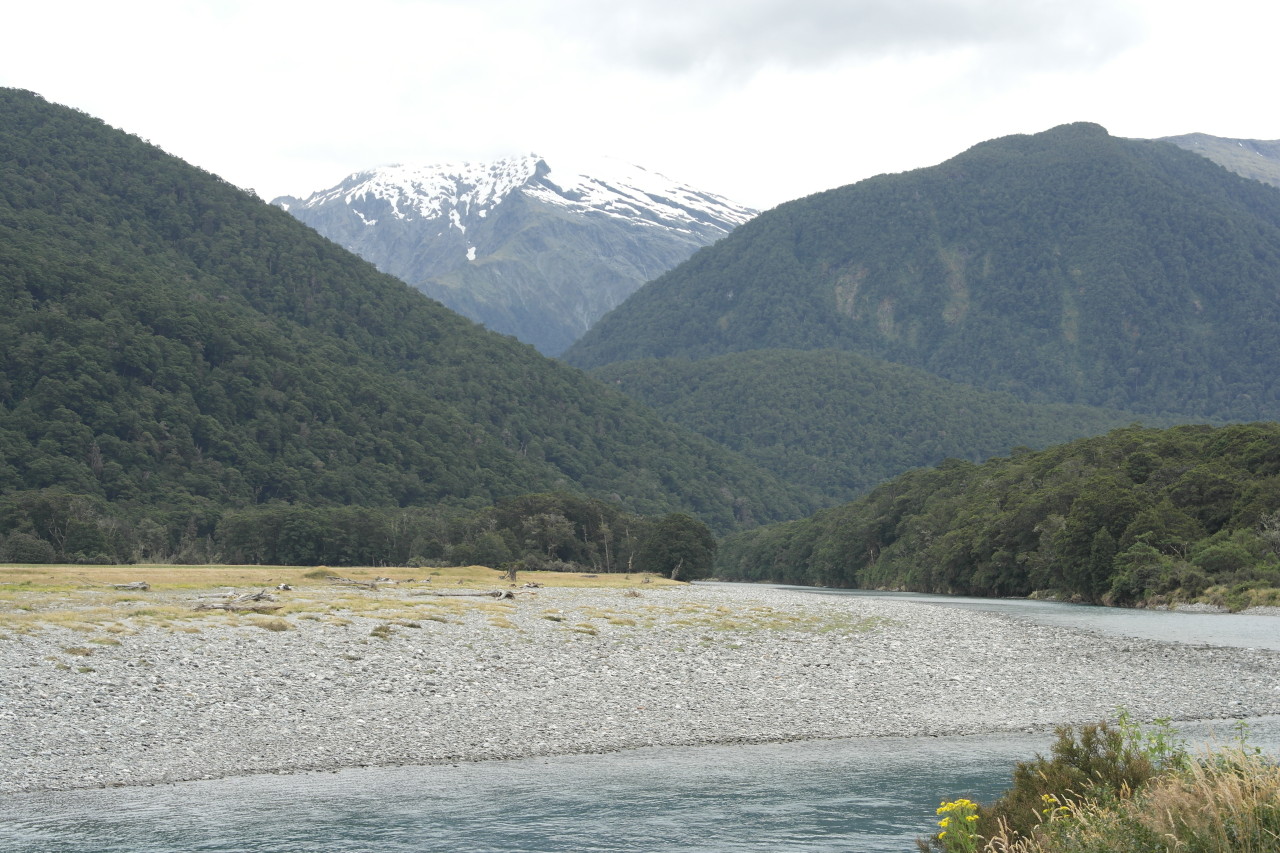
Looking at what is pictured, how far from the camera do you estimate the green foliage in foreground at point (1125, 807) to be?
11430 millimetres

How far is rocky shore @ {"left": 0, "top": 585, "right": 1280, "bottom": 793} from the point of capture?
27844 millimetres

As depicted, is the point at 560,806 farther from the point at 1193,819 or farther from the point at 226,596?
the point at 226,596

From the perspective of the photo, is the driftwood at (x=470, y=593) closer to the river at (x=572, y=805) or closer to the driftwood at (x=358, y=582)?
the driftwood at (x=358, y=582)

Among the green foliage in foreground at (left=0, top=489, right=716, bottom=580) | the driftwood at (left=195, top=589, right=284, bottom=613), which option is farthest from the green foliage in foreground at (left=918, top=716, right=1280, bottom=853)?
the green foliage in foreground at (left=0, top=489, right=716, bottom=580)

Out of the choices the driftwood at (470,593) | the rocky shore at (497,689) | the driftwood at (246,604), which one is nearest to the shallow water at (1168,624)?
the rocky shore at (497,689)

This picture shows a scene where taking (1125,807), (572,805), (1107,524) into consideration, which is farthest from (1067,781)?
(1107,524)

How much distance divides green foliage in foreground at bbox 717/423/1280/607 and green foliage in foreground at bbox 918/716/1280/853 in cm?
6381

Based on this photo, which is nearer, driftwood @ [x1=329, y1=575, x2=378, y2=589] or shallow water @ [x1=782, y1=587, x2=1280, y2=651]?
shallow water @ [x1=782, y1=587, x2=1280, y2=651]

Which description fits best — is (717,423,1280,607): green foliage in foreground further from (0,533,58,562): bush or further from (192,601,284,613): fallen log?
Result: (0,533,58,562): bush

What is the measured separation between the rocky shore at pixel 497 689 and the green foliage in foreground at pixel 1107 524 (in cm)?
3455

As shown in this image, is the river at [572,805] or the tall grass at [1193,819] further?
the river at [572,805]

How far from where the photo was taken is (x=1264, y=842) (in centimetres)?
1123

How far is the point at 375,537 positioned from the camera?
120 meters

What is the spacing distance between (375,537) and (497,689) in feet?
287
